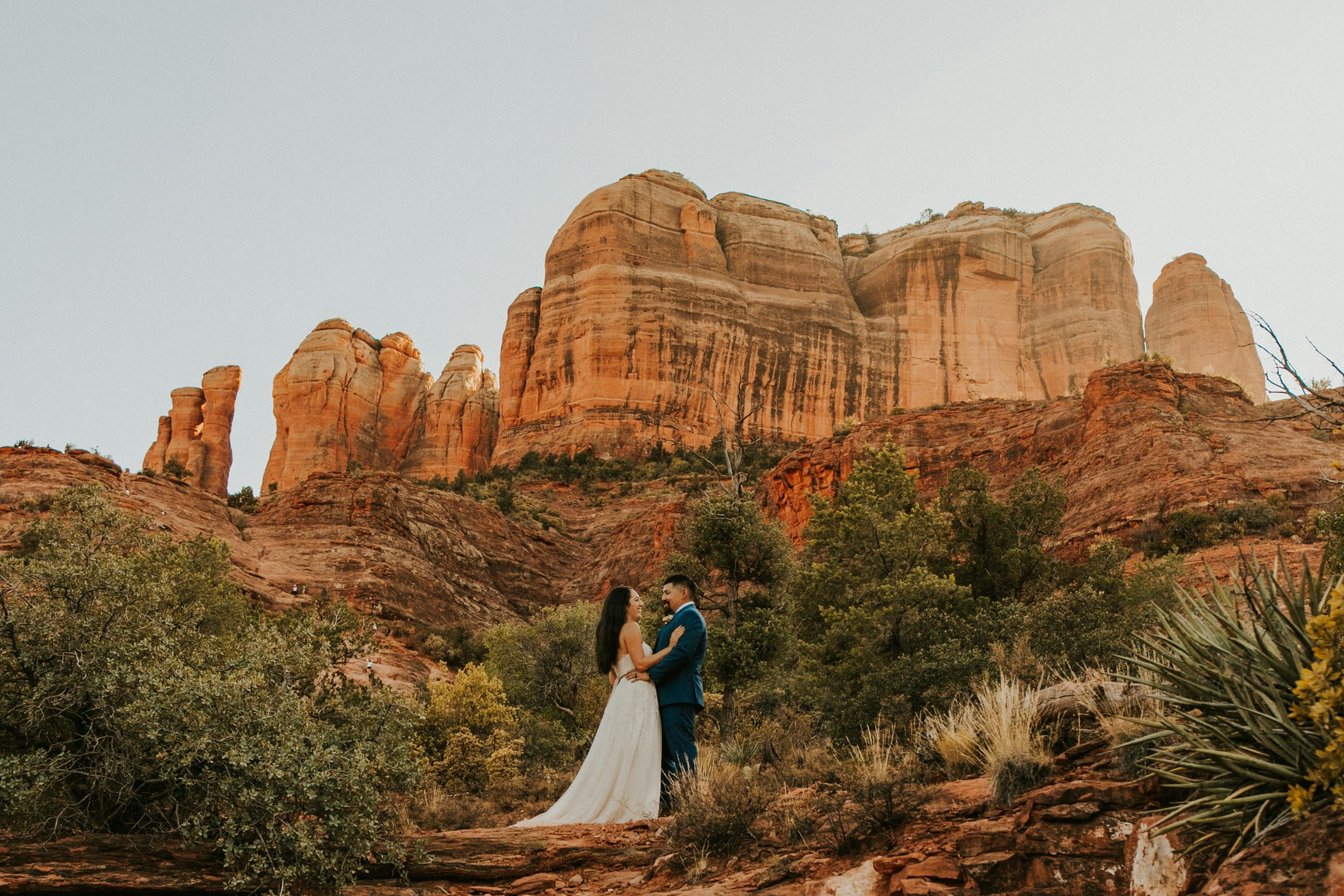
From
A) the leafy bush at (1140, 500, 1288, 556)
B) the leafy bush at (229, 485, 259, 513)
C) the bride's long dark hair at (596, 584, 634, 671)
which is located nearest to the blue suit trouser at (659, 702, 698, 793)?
the bride's long dark hair at (596, 584, 634, 671)

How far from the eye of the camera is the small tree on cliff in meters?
15.5

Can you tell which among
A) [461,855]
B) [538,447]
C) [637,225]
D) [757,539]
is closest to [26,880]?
[461,855]

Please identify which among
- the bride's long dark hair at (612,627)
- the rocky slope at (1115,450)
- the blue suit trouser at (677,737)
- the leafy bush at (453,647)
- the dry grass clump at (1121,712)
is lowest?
the blue suit trouser at (677,737)

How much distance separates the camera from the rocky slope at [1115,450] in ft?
91.9

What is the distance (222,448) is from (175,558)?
2612 inches

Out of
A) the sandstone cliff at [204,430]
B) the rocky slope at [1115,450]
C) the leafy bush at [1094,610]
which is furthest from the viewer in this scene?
the sandstone cliff at [204,430]

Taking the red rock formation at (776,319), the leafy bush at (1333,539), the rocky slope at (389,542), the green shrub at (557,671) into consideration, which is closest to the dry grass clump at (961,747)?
the leafy bush at (1333,539)

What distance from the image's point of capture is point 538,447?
67.4 metres

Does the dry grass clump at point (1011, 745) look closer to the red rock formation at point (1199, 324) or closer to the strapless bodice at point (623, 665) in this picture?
the strapless bodice at point (623, 665)

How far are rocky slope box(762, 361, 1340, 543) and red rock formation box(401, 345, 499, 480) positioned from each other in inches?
1632

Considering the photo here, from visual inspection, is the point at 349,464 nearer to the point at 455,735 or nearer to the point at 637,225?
the point at 637,225

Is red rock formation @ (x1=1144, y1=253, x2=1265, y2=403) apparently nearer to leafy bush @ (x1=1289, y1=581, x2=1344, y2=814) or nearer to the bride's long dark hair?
the bride's long dark hair

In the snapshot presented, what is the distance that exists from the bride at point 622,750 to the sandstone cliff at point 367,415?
240ft

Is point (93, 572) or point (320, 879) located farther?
point (93, 572)
